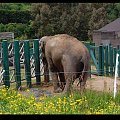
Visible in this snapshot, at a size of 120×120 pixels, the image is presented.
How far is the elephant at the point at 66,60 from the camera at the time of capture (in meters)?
8.91

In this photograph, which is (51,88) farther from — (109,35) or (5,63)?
(109,35)

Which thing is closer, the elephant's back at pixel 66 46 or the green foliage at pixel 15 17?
the elephant's back at pixel 66 46

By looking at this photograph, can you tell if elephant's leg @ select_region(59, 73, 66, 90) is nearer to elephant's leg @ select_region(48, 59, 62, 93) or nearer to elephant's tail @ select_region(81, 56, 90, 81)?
elephant's leg @ select_region(48, 59, 62, 93)

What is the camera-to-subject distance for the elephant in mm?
8914

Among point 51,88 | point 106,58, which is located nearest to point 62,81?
→ point 51,88

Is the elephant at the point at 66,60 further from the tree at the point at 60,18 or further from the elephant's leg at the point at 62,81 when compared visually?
the tree at the point at 60,18

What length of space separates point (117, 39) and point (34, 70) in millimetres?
16516

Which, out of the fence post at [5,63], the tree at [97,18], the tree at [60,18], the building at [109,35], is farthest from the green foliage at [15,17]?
the fence post at [5,63]

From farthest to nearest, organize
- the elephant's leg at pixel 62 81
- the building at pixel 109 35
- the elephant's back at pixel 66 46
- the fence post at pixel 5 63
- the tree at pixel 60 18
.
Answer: the tree at pixel 60 18
the building at pixel 109 35
the fence post at pixel 5 63
the elephant's leg at pixel 62 81
the elephant's back at pixel 66 46

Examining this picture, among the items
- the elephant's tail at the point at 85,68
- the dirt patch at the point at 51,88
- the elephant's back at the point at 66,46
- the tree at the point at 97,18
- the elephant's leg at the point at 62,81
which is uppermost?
the tree at the point at 97,18

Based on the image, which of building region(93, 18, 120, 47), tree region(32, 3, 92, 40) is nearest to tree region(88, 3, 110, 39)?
tree region(32, 3, 92, 40)
